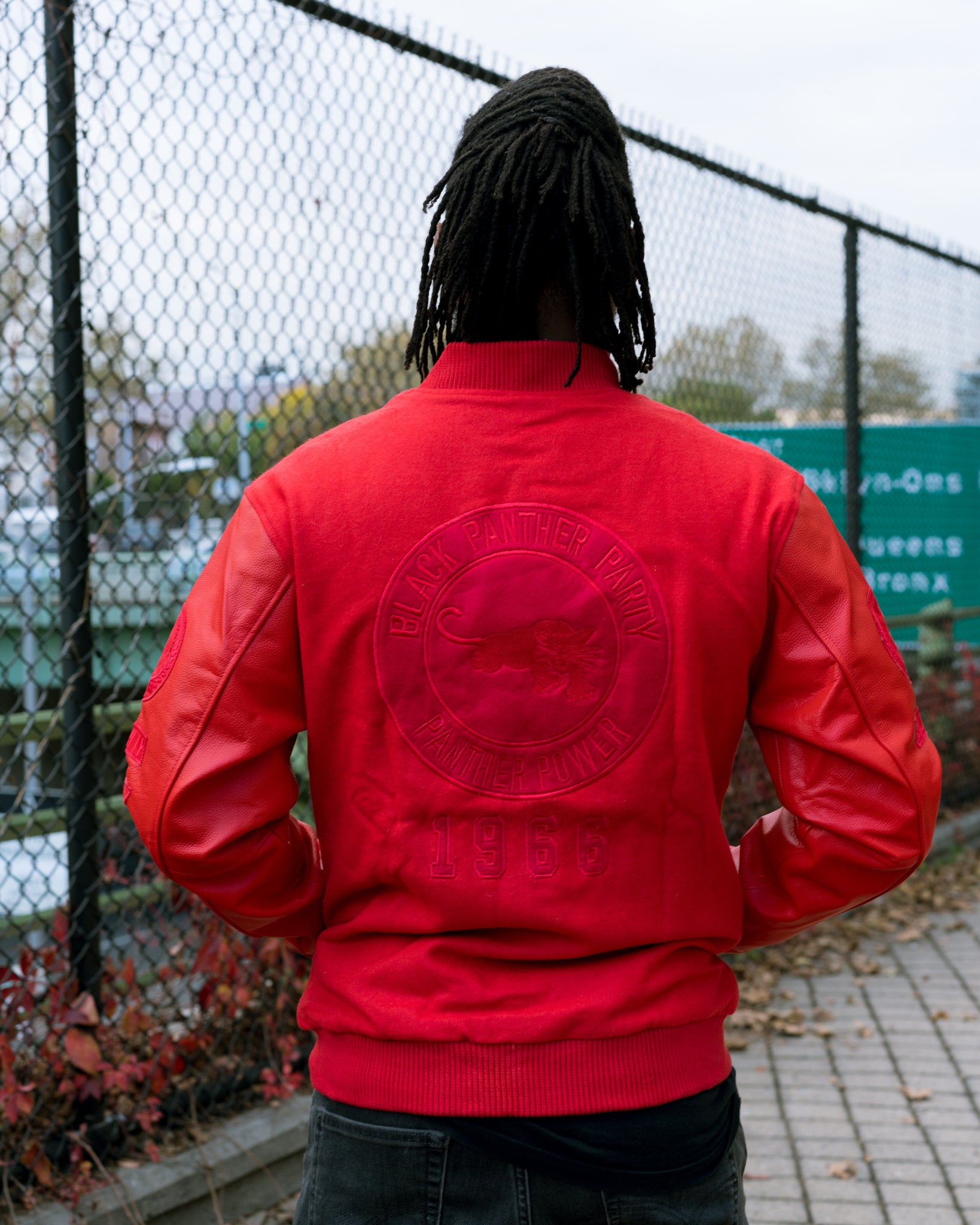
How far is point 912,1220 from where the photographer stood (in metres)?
3.30

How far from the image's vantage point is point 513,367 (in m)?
1.48

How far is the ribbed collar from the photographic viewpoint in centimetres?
148

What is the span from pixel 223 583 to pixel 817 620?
679 millimetres

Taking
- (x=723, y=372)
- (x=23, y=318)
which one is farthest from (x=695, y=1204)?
(x=723, y=372)

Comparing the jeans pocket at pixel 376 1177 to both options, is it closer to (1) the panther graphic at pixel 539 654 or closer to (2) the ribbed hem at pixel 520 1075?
(2) the ribbed hem at pixel 520 1075

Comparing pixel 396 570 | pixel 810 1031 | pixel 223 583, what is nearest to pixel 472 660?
pixel 396 570

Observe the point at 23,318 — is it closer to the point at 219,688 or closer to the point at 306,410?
the point at 306,410

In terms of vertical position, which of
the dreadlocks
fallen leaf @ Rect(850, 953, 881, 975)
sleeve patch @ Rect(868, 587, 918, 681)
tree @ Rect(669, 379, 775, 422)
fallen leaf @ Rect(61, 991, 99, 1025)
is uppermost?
the dreadlocks

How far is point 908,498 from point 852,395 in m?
1.15

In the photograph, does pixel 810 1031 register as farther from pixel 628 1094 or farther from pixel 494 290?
pixel 494 290

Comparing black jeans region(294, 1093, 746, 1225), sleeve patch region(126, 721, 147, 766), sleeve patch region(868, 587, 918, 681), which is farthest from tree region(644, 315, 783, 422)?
black jeans region(294, 1093, 746, 1225)

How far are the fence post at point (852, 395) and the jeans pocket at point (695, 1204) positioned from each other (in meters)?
5.06

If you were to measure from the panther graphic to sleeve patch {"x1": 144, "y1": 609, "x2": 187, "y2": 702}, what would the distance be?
302 millimetres

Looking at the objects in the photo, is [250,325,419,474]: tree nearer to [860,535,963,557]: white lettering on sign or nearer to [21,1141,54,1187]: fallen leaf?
[21,1141,54,1187]: fallen leaf
